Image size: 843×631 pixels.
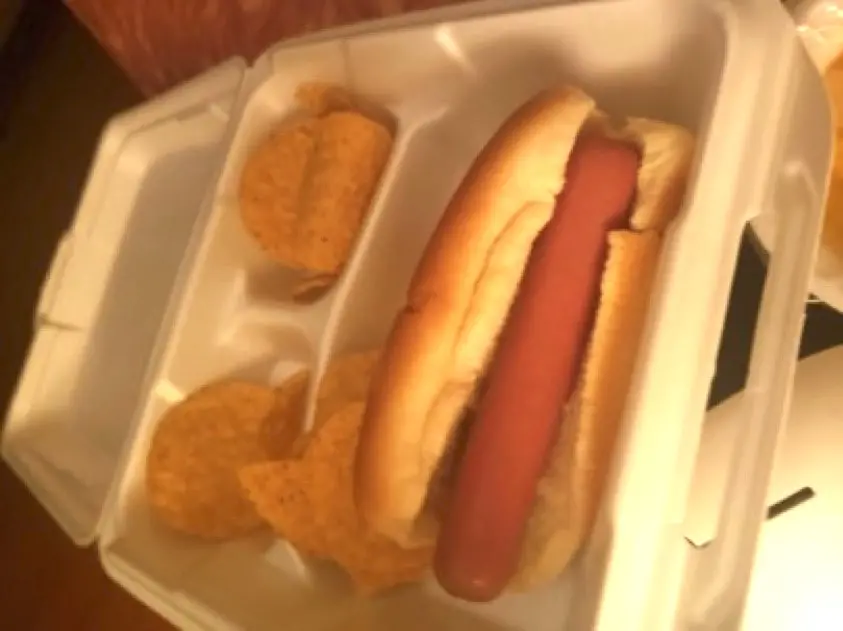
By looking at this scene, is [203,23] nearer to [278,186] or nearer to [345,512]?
[278,186]

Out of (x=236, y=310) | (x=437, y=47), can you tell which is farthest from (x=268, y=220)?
(x=437, y=47)

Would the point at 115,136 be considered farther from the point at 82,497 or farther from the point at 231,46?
the point at 82,497

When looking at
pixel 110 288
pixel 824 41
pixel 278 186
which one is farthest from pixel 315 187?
pixel 824 41

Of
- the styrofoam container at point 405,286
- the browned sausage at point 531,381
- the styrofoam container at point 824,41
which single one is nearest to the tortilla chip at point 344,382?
the styrofoam container at point 405,286

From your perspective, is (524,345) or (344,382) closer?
(524,345)

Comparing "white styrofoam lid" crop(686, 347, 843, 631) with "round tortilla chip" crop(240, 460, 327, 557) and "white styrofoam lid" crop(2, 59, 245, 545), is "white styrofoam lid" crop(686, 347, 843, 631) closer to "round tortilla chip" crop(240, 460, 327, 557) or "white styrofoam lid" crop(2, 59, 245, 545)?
"round tortilla chip" crop(240, 460, 327, 557)

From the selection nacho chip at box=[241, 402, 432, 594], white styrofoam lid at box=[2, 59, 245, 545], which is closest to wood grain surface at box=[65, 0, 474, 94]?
white styrofoam lid at box=[2, 59, 245, 545]
